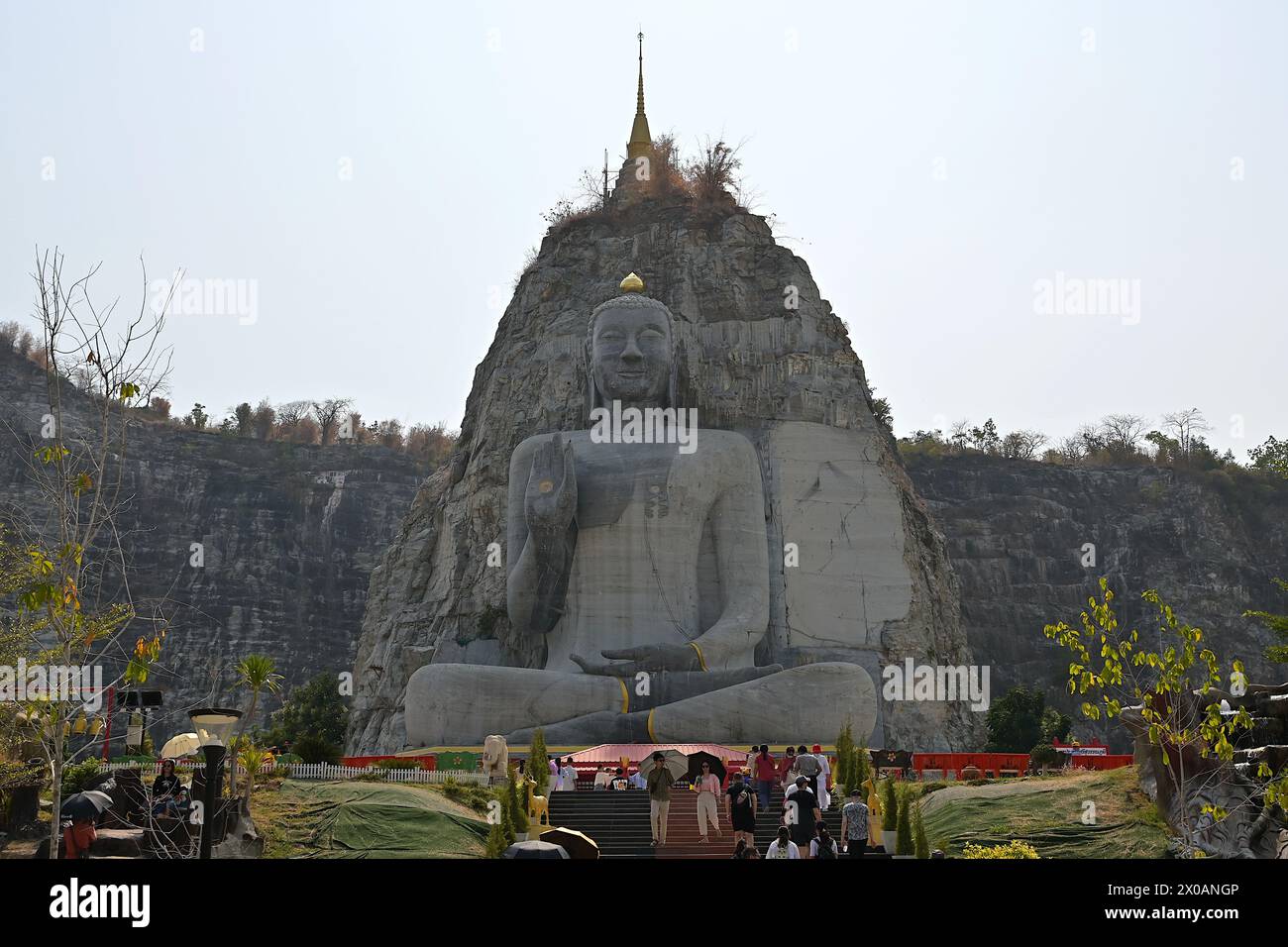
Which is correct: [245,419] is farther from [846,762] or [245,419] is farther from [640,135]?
[846,762]

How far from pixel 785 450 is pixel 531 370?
526 cm

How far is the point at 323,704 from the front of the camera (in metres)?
30.0

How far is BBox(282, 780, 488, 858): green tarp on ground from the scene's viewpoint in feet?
42.0

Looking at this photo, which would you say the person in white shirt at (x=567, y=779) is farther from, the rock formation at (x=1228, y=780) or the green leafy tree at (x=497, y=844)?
the rock formation at (x=1228, y=780)

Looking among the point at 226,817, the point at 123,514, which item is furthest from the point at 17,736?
the point at 123,514

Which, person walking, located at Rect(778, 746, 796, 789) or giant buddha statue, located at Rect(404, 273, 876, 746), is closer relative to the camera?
person walking, located at Rect(778, 746, 796, 789)

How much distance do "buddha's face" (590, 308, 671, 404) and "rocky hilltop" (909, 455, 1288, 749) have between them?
20.0 meters

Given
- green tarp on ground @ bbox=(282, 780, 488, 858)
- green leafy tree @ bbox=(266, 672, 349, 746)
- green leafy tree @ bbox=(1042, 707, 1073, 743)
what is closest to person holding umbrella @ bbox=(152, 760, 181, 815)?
green tarp on ground @ bbox=(282, 780, 488, 858)

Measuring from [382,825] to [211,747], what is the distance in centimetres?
427

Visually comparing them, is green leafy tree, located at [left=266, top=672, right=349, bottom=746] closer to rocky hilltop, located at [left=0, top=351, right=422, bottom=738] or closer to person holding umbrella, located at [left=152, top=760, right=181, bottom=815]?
rocky hilltop, located at [left=0, top=351, right=422, bottom=738]

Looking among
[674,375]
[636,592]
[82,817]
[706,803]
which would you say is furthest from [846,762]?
[674,375]

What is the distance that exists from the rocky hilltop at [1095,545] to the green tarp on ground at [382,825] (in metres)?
27.7

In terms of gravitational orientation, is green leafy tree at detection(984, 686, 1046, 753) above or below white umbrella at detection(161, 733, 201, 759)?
below
